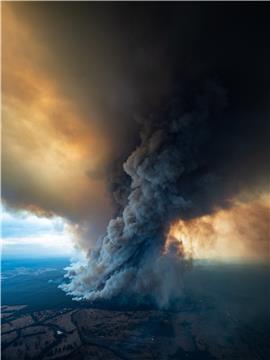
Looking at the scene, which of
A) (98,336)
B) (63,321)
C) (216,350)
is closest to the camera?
(216,350)

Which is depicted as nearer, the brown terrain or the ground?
the brown terrain

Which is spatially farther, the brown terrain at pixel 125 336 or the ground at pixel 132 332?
the ground at pixel 132 332

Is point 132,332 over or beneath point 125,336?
over

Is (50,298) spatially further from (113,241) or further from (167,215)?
(167,215)

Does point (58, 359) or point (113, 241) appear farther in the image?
point (113, 241)

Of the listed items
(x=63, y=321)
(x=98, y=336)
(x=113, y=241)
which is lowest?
(x=98, y=336)

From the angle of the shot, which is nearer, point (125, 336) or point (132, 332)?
point (125, 336)

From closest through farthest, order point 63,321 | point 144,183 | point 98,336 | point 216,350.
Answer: point 216,350 → point 98,336 → point 63,321 → point 144,183

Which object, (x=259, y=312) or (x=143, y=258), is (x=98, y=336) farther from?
(x=259, y=312)

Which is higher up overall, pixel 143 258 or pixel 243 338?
pixel 143 258

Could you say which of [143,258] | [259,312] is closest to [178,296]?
[143,258]
